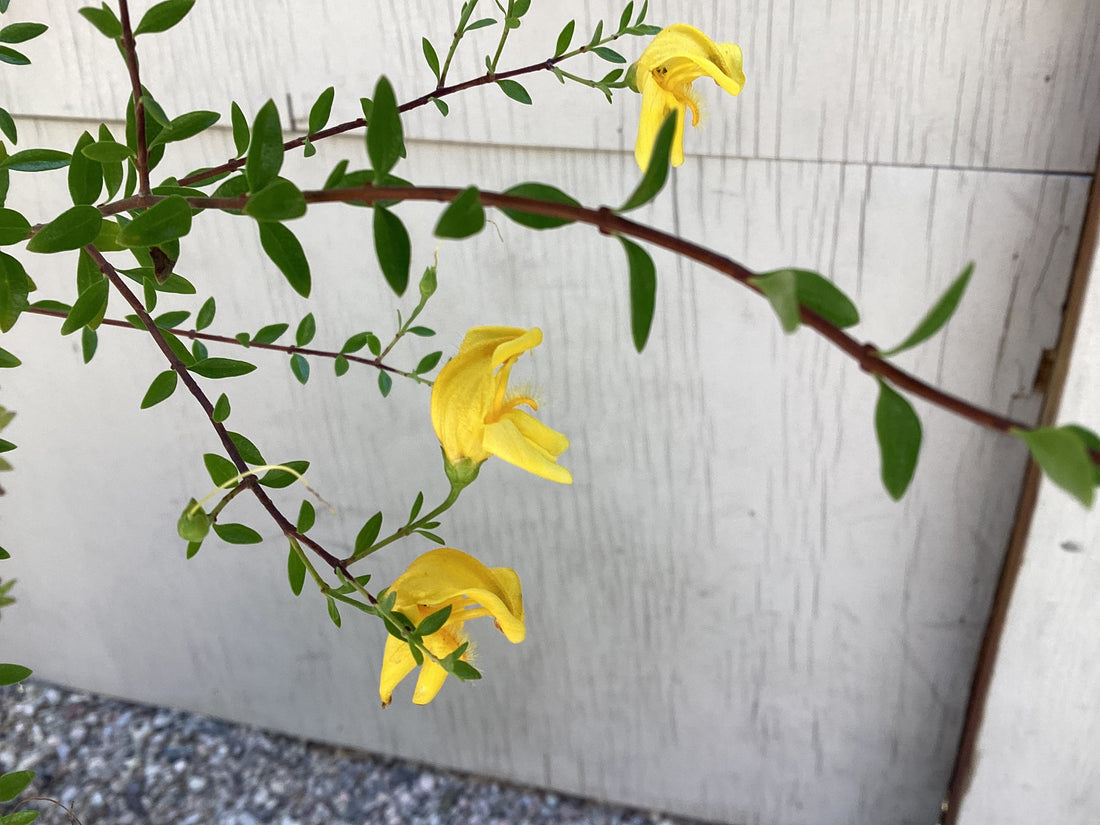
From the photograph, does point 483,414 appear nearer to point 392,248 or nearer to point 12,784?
point 392,248

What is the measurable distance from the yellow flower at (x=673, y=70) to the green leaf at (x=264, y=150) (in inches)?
6.3

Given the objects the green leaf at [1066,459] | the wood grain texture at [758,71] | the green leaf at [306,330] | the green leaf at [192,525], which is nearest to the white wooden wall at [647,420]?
the wood grain texture at [758,71]

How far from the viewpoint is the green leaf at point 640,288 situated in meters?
0.23

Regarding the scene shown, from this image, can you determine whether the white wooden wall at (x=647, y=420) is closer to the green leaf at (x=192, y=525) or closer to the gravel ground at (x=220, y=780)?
the gravel ground at (x=220, y=780)

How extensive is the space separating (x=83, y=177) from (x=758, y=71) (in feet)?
1.35

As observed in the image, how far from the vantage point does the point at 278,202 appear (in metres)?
0.25

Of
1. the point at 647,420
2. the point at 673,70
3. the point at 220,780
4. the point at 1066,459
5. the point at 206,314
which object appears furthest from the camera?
the point at 220,780

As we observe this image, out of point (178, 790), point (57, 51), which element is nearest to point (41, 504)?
point (178, 790)

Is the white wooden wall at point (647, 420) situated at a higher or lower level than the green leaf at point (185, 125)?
lower

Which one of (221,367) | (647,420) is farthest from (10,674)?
(647,420)

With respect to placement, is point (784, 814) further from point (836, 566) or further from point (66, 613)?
point (66, 613)

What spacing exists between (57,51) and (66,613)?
651mm

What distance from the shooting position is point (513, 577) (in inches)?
16.6

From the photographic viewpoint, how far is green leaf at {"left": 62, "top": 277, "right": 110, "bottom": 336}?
352 millimetres
